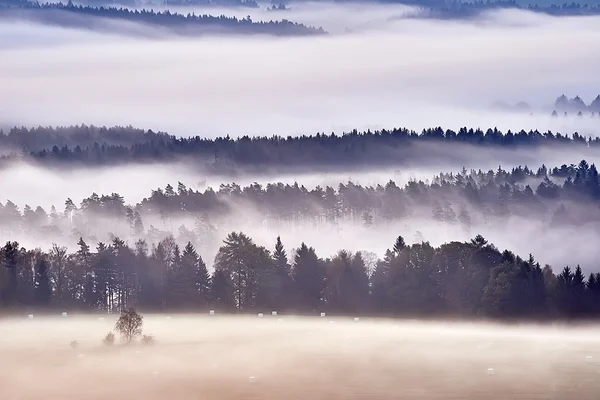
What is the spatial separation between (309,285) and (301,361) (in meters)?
44.4

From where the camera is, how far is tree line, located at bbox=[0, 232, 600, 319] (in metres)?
169

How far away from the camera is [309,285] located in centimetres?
17988

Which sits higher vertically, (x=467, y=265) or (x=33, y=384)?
(x=467, y=265)

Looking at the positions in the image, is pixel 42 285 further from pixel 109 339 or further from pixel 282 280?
pixel 109 339

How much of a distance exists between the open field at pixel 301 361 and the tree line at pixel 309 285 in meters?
9.80

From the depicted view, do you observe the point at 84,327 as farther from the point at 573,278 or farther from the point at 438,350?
the point at 573,278


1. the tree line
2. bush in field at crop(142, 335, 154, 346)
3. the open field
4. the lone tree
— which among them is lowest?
the open field

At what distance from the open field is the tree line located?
980 cm

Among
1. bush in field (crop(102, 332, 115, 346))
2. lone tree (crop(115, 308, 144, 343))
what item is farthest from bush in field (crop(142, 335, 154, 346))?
bush in field (crop(102, 332, 115, 346))

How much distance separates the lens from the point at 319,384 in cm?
12488

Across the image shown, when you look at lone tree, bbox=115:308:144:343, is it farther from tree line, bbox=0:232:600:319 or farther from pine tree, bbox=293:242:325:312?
pine tree, bbox=293:242:325:312

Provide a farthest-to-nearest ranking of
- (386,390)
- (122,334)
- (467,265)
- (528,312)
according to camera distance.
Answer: (467,265) → (528,312) → (122,334) → (386,390)

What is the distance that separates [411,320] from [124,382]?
144 feet

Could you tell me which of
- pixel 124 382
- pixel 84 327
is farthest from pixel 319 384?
pixel 84 327
